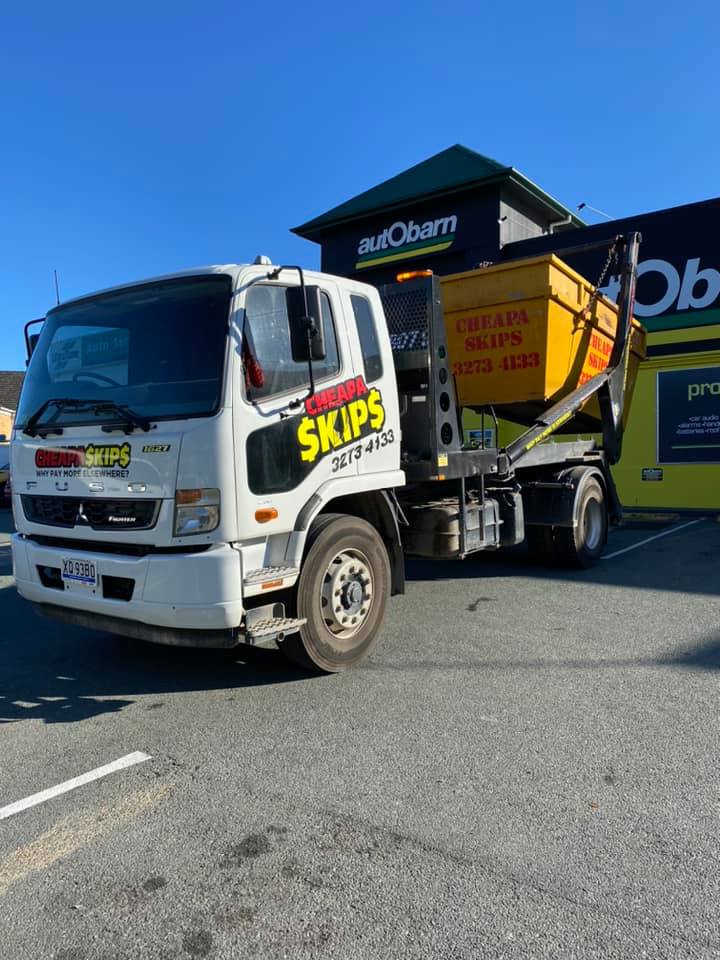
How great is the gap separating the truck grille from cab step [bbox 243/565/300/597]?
0.64m

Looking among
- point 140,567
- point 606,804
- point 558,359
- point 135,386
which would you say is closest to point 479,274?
point 558,359

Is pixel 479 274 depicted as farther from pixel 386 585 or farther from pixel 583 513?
pixel 386 585

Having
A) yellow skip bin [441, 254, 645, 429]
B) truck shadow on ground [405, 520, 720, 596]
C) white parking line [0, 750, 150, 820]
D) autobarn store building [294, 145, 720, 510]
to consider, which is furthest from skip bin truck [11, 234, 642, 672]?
autobarn store building [294, 145, 720, 510]

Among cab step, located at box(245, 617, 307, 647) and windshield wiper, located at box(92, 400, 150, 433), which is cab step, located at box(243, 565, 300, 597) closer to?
cab step, located at box(245, 617, 307, 647)

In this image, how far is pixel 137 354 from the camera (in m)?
4.29

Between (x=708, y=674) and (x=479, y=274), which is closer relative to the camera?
(x=708, y=674)

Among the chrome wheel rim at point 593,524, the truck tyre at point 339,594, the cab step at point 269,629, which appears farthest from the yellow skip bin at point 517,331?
the cab step at point 269,629

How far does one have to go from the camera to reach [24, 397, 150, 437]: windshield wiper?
398 centimetres

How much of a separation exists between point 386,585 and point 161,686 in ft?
5.60

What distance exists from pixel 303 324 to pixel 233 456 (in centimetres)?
91

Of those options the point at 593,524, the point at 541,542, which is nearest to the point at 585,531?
the point at 593,524

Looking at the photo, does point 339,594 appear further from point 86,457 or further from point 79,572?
point 86,457

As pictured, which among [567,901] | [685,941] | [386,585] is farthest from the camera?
[386,585]

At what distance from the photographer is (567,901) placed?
96.6 inches
